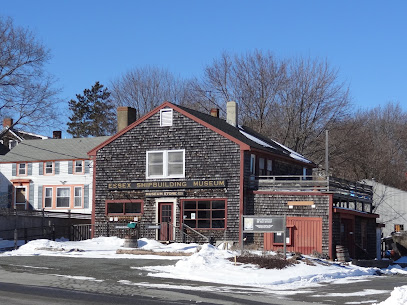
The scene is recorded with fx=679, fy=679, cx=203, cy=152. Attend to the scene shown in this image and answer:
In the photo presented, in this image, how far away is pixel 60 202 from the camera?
51906mm

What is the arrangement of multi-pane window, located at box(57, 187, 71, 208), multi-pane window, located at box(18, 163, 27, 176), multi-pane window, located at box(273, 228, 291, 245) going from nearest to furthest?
multi-pane window, located at box(273, 228, 291, 245)
multi-pane window, located at box(57, 187, 71, 208)
multi-pane window, located at box(18, 163, 27, 176)

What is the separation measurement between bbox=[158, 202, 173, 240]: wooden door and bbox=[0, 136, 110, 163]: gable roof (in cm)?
1458

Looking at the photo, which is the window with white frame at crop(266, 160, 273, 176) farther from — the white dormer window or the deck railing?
the white dormer window

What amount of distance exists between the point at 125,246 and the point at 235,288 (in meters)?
14.7

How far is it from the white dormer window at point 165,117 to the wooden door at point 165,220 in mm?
4736

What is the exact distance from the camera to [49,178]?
5294cm

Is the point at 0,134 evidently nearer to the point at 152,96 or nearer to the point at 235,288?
the point at 152,96

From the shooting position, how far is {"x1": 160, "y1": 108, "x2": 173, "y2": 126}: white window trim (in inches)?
1585

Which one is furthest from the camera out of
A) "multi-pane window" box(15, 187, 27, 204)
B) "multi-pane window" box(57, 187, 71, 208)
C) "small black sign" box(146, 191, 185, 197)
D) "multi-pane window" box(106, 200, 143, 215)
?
"multi-pane window" box(15, 187, 27, 204)

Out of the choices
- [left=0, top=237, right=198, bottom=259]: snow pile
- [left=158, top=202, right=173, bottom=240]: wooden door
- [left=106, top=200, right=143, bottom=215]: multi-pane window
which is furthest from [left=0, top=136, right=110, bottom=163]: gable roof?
[left=0, top=237, right=198, bottom=259]: snow pile

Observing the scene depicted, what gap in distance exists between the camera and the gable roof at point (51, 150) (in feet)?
176

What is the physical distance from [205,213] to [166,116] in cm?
629

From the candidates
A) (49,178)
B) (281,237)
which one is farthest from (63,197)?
(281,237)

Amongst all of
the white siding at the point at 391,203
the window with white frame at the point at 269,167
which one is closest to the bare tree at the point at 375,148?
the white siding at the point at 391,203
